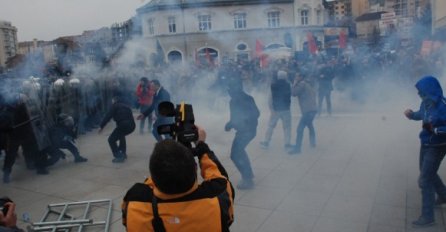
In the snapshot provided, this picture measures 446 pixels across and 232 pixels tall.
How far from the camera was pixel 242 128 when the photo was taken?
609cm

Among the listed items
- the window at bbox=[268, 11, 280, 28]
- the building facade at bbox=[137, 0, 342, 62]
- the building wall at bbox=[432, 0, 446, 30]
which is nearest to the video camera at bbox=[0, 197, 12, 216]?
the building facade at bbox=[137, 0, 342, 62]

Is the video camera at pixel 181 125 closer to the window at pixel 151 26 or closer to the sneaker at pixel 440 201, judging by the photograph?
the sneaker at pixel 440 201

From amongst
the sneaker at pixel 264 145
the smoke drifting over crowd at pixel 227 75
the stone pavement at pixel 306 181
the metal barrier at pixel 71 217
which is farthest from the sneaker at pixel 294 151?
the metal barrier at pixel 71 217

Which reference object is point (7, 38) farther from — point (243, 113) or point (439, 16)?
point (439, 16)

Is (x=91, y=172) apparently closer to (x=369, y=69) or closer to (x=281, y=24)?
(x=281, y=24)

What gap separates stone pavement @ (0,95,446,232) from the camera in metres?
4.68

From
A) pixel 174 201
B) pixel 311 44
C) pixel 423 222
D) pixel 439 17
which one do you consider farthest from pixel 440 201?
pixel 439 17

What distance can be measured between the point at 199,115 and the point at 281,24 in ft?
12.3

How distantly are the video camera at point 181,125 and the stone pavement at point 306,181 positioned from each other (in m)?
2.47

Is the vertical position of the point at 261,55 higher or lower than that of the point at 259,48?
lower

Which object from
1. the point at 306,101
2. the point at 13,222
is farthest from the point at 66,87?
the point at 13,222

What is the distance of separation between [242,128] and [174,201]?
423cm

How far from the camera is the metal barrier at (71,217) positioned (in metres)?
4.73

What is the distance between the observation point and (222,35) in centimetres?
1326
